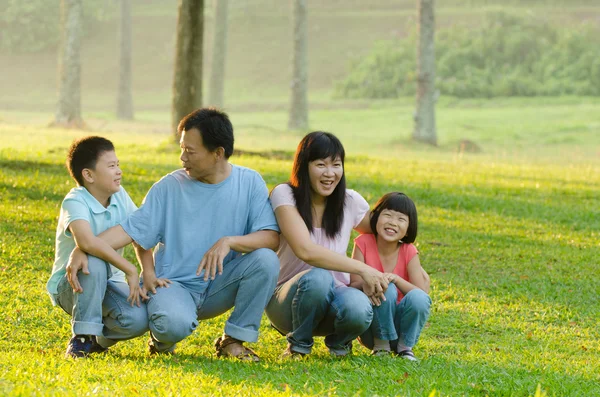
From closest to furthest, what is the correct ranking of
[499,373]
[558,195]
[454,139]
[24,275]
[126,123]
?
[499,373] < [24,275] < [558,195] < [454,139] < [126,123]

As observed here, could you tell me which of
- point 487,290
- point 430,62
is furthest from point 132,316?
point 430,62

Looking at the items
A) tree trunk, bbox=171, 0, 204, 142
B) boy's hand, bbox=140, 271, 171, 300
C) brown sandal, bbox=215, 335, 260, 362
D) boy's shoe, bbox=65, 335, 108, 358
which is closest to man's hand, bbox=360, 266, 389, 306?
brown sandal, bbox=215, 335, 260, 362

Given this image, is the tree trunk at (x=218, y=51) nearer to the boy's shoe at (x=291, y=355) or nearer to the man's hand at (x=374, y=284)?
the boy's shoe at (x=291, y=355)

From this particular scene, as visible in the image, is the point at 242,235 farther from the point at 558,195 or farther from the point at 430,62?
the point at 430,62

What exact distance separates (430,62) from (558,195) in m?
11.9

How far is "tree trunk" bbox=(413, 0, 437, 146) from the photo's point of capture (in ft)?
82.4

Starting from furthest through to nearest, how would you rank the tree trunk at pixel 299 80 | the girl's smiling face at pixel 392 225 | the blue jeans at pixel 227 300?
the tree trunk at pixel 299 80 < the girl's smiling face at pixel 392 225 < the blue jeans at pixel 227 300

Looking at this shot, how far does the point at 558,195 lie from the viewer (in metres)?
14.1

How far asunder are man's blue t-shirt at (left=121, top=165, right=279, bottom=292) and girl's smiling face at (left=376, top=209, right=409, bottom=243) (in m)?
0.63

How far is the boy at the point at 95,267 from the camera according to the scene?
5.15 meters

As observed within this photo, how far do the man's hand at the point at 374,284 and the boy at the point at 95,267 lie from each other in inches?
49.0

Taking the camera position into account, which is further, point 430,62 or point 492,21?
point 492,21

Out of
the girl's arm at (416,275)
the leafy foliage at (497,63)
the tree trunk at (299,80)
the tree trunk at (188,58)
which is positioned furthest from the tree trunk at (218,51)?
the girl's arm at (416,275)

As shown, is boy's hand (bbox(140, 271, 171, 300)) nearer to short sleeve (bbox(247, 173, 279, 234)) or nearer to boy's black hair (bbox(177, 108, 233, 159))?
short sleeve (bbox(247, 173, 279, 234))
